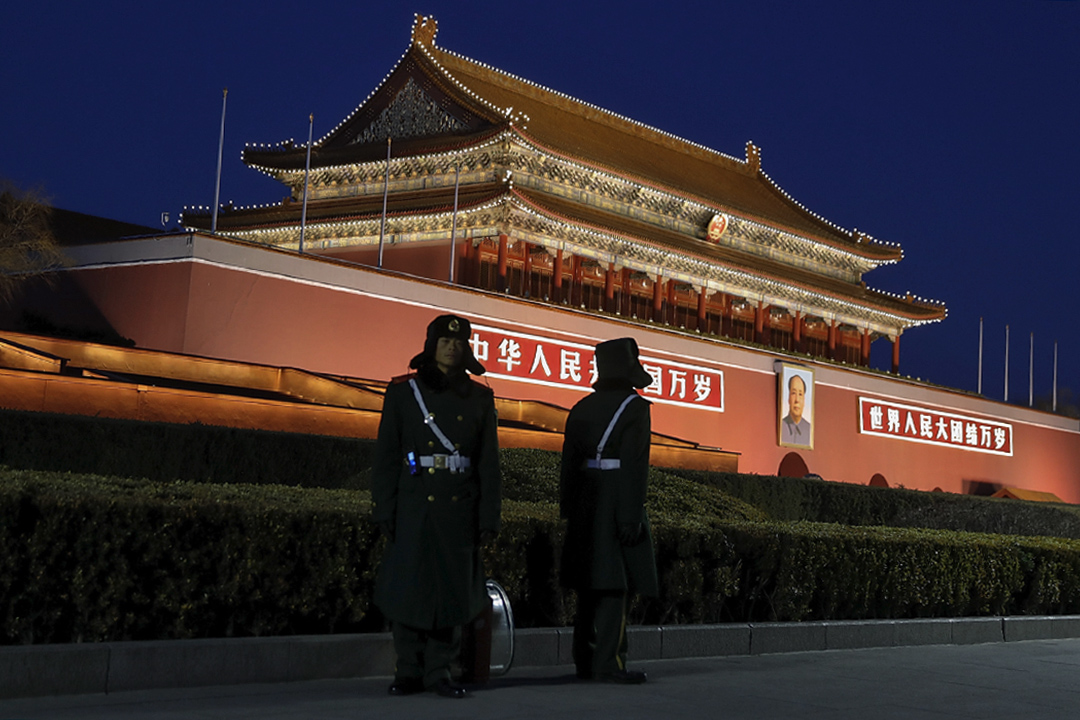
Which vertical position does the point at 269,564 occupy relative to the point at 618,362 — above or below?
below

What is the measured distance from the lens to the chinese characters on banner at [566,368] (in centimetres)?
1961

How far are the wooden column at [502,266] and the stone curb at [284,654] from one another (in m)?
15.8

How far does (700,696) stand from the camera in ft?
18.0

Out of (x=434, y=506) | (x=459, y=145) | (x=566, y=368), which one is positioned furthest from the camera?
(x=459, y=145)

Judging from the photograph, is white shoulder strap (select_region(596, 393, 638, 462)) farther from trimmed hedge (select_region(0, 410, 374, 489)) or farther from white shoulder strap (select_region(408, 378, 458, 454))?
trimmed hedge (select_region(0, 410, 374, 489))

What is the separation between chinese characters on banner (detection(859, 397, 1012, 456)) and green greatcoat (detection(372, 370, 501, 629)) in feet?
76.2

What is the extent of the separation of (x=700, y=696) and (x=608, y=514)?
918mm

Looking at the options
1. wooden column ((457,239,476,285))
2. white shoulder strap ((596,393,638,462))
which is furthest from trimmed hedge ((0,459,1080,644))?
wooden column ((457,239,476,285))

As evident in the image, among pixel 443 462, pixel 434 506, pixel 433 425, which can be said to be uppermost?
pixel 433 425

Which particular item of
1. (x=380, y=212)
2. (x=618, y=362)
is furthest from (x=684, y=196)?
(x=618, y=362)

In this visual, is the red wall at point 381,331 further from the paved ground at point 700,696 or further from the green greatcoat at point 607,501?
the green greatcoat at point 607,501

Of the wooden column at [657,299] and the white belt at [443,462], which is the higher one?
the wooden column at [657,299]

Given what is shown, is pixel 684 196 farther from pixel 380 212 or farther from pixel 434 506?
pixel 434 506

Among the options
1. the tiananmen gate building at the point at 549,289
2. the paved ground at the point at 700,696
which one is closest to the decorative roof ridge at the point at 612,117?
the tiananmen gate building at the point at 549,289
